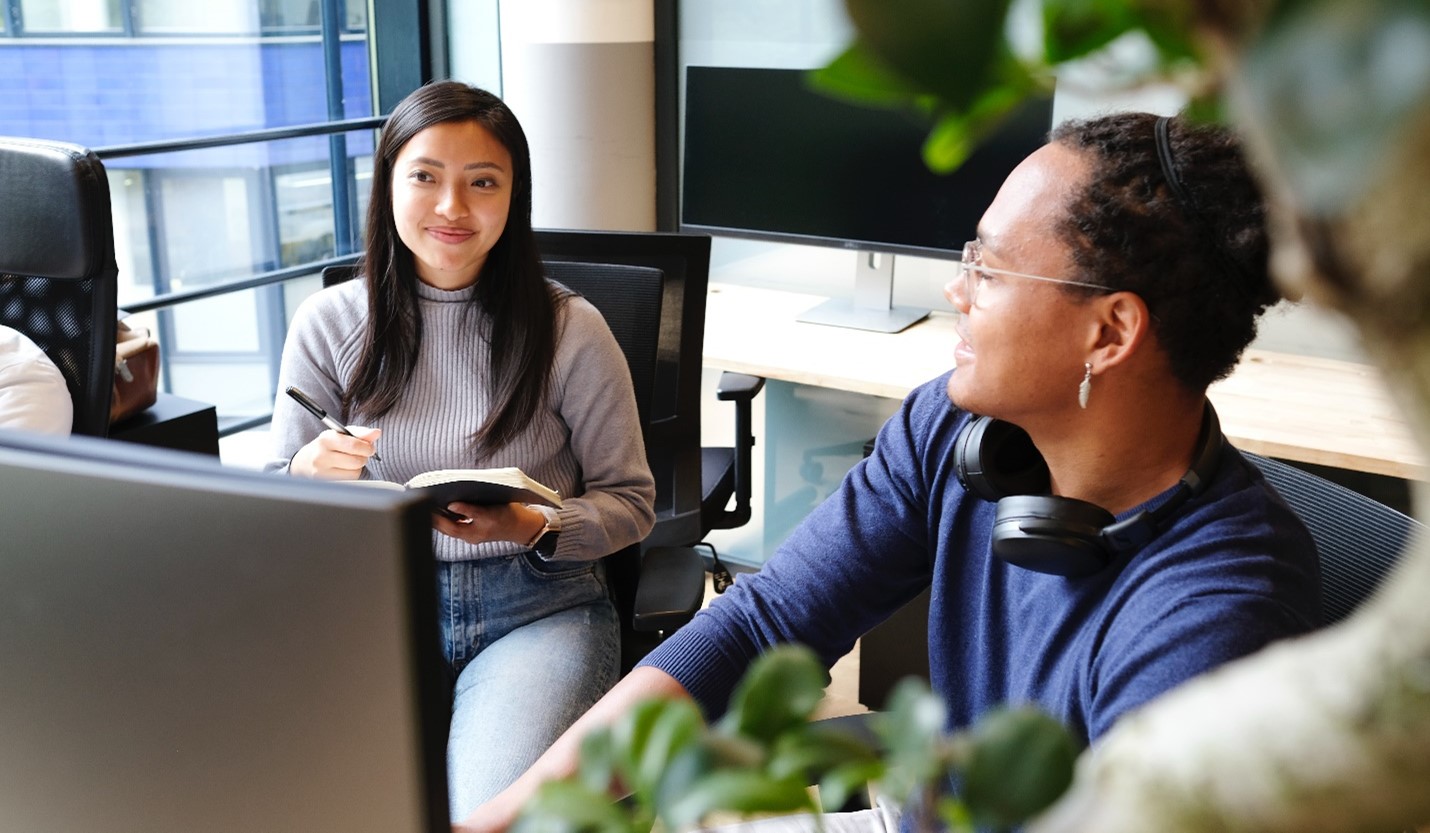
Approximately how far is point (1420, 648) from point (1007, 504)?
0.93 meters

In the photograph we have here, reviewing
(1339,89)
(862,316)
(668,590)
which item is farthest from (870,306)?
(1339,89)

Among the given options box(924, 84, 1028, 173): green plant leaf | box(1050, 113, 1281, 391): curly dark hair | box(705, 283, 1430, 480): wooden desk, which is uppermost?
box(924, 84, 1028, 173): green plant leaf

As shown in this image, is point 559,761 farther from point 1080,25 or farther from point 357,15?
point 357,15

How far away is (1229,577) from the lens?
106 cm

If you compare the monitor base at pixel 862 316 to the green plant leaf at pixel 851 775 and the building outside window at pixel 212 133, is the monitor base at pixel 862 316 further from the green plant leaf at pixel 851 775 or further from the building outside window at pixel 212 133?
the green plant leaf at pixel 851 775

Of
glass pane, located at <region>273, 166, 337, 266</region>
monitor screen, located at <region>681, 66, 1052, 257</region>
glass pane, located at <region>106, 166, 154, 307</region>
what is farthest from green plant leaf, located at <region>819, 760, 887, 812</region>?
glass pane, located at <region>273, 166, 337, 266</region>

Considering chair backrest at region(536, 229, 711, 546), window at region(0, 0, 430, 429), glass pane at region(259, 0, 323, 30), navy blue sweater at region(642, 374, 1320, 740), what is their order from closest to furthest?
1. navy blue sweater at region(642, 374, 1320, 740)
2. chair backrest at region(536, 229, 711, 546)
3. window at region(0, 0, 430, 429)
4. glass pane at region(259, 0, 323, 30)

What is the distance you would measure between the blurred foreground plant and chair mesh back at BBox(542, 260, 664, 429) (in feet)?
5.88

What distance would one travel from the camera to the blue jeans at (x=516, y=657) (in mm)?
1584

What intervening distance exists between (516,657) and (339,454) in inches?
14.5

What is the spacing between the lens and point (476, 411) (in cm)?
193

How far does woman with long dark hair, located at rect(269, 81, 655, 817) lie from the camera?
1.82 metres

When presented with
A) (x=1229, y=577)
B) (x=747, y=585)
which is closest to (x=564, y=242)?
(x=747, y=585)

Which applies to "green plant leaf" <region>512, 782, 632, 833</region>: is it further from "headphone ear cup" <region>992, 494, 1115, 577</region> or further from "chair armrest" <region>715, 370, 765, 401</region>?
"chair armrest" <region>715, 370, 765, 401</region>
